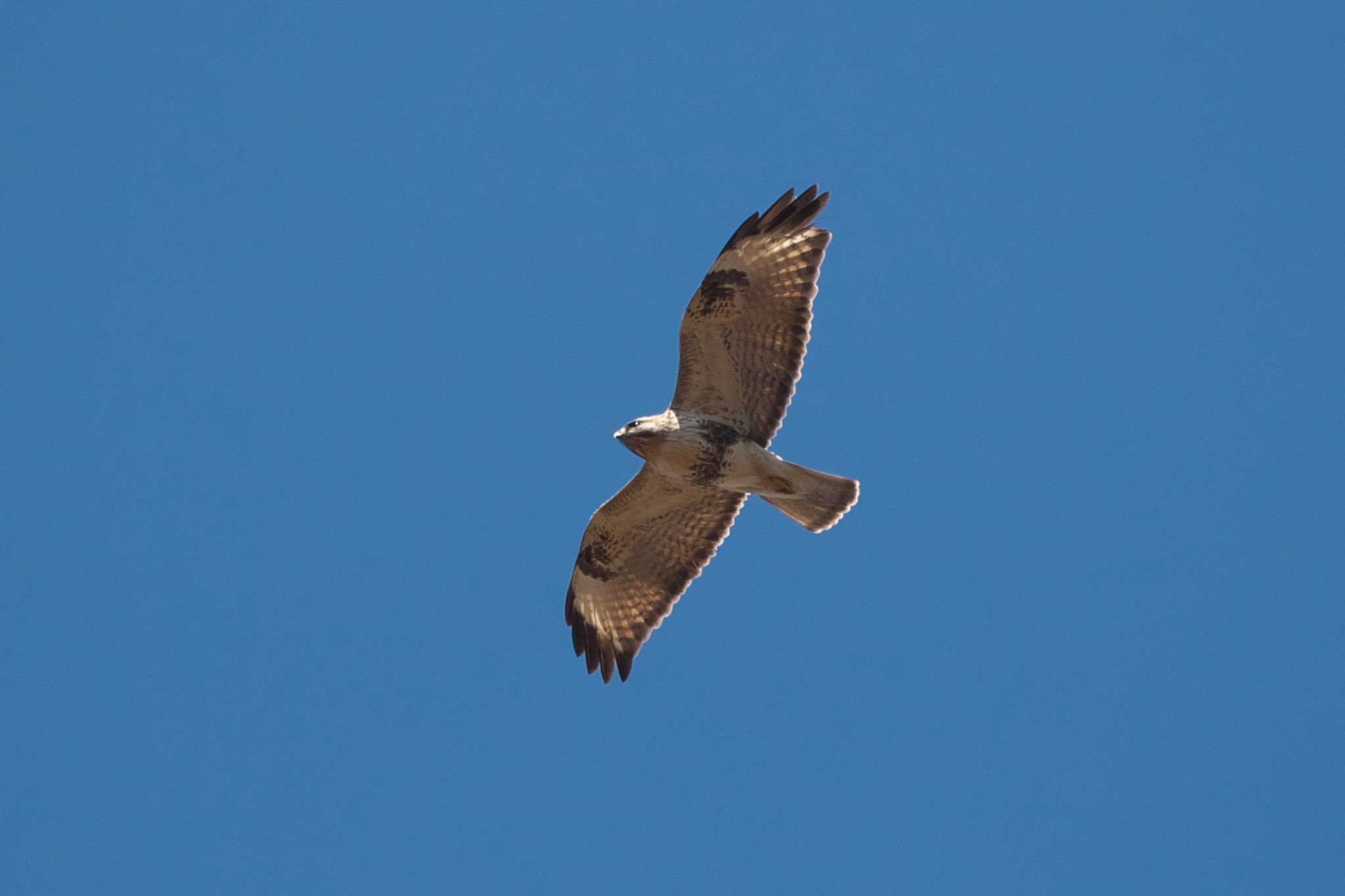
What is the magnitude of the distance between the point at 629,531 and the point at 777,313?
6.95 ft

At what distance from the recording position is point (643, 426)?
35.1ft

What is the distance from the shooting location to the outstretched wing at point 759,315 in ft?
35.0

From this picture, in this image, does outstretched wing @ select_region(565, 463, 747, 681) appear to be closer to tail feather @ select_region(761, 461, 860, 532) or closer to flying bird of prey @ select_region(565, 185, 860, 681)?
flying bird of prey @ select_region(565, 185, 860, 681)

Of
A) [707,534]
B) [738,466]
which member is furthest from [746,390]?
[707,534]

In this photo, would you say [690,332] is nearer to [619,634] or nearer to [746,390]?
[746,390]

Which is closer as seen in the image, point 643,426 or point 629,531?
point 643,426

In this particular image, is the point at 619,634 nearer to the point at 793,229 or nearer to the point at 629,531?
the point at 629,531

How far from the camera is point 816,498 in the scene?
A: 10.9 meters

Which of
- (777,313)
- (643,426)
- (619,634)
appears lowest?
(619,634)

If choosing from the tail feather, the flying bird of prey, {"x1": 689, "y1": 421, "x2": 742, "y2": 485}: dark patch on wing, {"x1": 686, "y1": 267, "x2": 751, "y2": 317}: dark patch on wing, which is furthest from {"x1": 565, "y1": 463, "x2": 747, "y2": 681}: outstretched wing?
{"x1": 686, "y1": 267, "x2": 751, "y2": 317}: dark patch on wing

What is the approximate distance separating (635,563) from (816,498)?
Result: 1664 millimetres

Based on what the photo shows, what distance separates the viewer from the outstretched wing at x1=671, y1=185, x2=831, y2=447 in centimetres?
1066

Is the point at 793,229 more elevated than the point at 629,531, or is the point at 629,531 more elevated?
the point at 793,229

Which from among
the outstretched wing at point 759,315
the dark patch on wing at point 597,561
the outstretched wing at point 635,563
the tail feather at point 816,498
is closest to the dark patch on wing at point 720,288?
the outstretched wing at point 759,315
